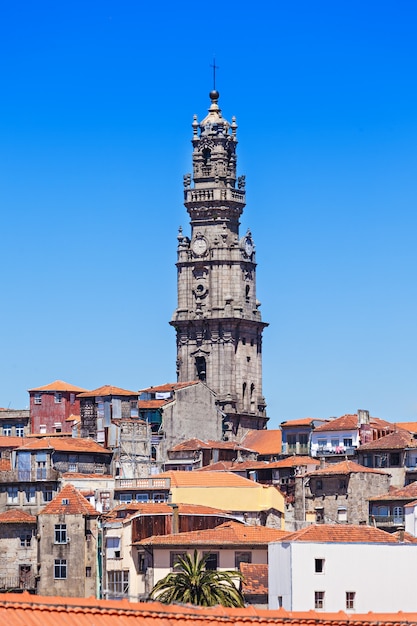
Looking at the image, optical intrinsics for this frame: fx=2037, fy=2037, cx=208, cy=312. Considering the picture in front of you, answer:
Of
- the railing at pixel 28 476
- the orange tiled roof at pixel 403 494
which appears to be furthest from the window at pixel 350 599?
the railing at pixel 28 476

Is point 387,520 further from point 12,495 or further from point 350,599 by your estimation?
point 350,599

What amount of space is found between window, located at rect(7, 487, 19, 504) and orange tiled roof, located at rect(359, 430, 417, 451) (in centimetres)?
2591

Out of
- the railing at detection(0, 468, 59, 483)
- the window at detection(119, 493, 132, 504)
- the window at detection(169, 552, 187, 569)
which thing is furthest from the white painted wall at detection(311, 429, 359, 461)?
the window at detection(169, 552, 187, 569)

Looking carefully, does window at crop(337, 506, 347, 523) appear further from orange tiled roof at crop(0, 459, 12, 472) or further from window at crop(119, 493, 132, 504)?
orange tiled roof at crop(0, 459, 12, 472)

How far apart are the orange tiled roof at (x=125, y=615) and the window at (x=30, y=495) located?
82.2m

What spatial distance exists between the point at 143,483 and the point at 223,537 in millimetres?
27241

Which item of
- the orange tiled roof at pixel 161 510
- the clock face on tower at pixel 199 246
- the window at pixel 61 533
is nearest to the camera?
the orange tiled roof at pixel 161 510

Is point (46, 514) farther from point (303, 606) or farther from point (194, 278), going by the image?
point (194, 278)

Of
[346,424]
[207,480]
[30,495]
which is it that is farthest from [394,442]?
[30,495]

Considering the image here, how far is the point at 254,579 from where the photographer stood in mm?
100500

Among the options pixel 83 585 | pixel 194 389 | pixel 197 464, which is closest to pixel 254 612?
pixel 83 585

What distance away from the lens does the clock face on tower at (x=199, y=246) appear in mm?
187875

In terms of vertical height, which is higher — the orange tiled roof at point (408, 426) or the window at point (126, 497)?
the orange tiled roof at point (408, 426)

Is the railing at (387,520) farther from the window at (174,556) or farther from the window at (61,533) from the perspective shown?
the window at (174,556)
